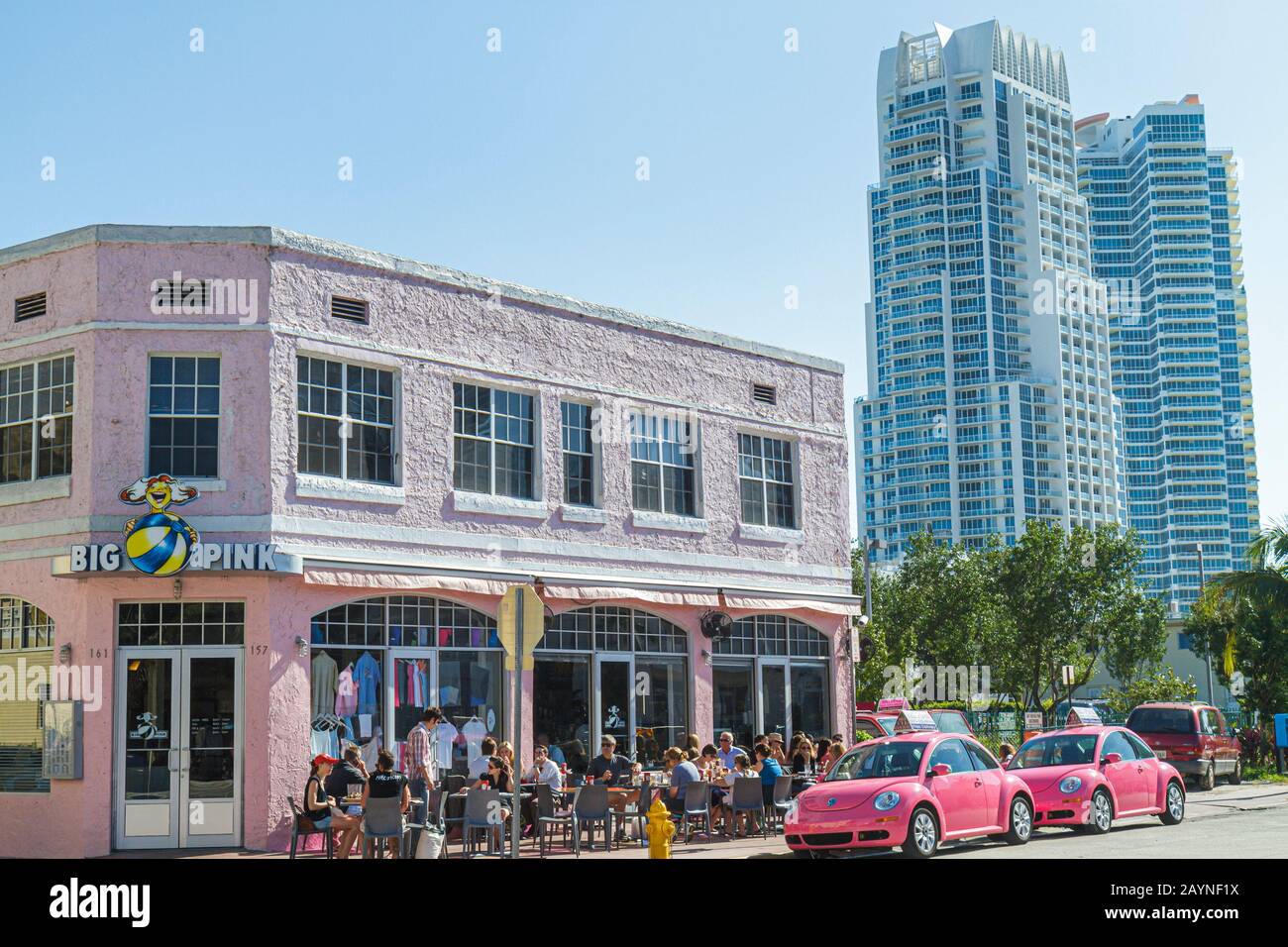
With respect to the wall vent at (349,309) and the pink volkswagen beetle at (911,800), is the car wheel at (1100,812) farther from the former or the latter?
the wall vent at (349,309)

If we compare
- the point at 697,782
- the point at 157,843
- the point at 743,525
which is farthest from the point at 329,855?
the point at 743,525

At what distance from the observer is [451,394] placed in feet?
70.3

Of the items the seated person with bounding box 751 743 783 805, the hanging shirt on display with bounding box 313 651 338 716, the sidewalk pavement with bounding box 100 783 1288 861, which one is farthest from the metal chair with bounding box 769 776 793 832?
the hanging shirt on display with bounding box 313 651 338 716

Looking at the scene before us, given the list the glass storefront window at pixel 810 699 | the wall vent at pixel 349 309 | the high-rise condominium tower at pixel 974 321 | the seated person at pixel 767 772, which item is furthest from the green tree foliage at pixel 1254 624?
the high-rise condominium tower at pixel 974 321

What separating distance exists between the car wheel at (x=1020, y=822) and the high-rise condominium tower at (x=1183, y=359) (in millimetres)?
182241

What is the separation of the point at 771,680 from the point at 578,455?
6.07 m

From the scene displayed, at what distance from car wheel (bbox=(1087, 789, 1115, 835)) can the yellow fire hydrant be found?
6924mm

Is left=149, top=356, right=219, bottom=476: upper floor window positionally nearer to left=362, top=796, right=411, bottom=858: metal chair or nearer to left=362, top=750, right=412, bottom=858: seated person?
left=362, top=750, right=412, bottom=858: seated person

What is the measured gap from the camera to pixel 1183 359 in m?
194

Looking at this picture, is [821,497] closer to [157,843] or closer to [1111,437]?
[157,843]

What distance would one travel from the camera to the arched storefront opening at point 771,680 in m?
25.2

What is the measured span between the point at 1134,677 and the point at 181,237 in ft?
207

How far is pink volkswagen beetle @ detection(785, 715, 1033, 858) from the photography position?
52.0 ft
